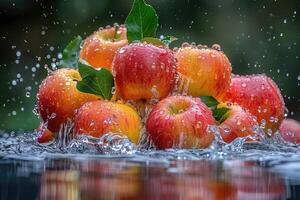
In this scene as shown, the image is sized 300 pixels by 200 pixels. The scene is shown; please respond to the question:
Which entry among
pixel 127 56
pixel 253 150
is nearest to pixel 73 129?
pixel 127 56

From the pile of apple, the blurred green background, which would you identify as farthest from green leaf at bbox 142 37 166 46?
the blurred green background

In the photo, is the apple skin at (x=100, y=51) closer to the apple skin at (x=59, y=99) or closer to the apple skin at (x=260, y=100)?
the apple skin at (x=59, y=99)

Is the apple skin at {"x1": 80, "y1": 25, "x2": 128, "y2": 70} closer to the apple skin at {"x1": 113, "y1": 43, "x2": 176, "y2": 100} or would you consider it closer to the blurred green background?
the apple skin at {"x1": 113, "y1": 43, "x2": 176, "y2": 100}

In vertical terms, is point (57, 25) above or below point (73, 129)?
above

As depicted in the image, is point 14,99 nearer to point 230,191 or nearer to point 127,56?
point 127,56

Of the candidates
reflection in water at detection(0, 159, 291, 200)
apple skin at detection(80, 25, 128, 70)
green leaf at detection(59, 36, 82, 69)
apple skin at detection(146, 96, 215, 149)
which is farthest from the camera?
green leaf at detection(59, 36, 82, 69)

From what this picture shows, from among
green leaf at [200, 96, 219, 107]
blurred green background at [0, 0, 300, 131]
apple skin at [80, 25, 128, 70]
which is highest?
blurred green background at [0, 0, 300, 131]

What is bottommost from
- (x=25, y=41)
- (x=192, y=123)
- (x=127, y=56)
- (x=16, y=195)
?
(x=16, y=195)
